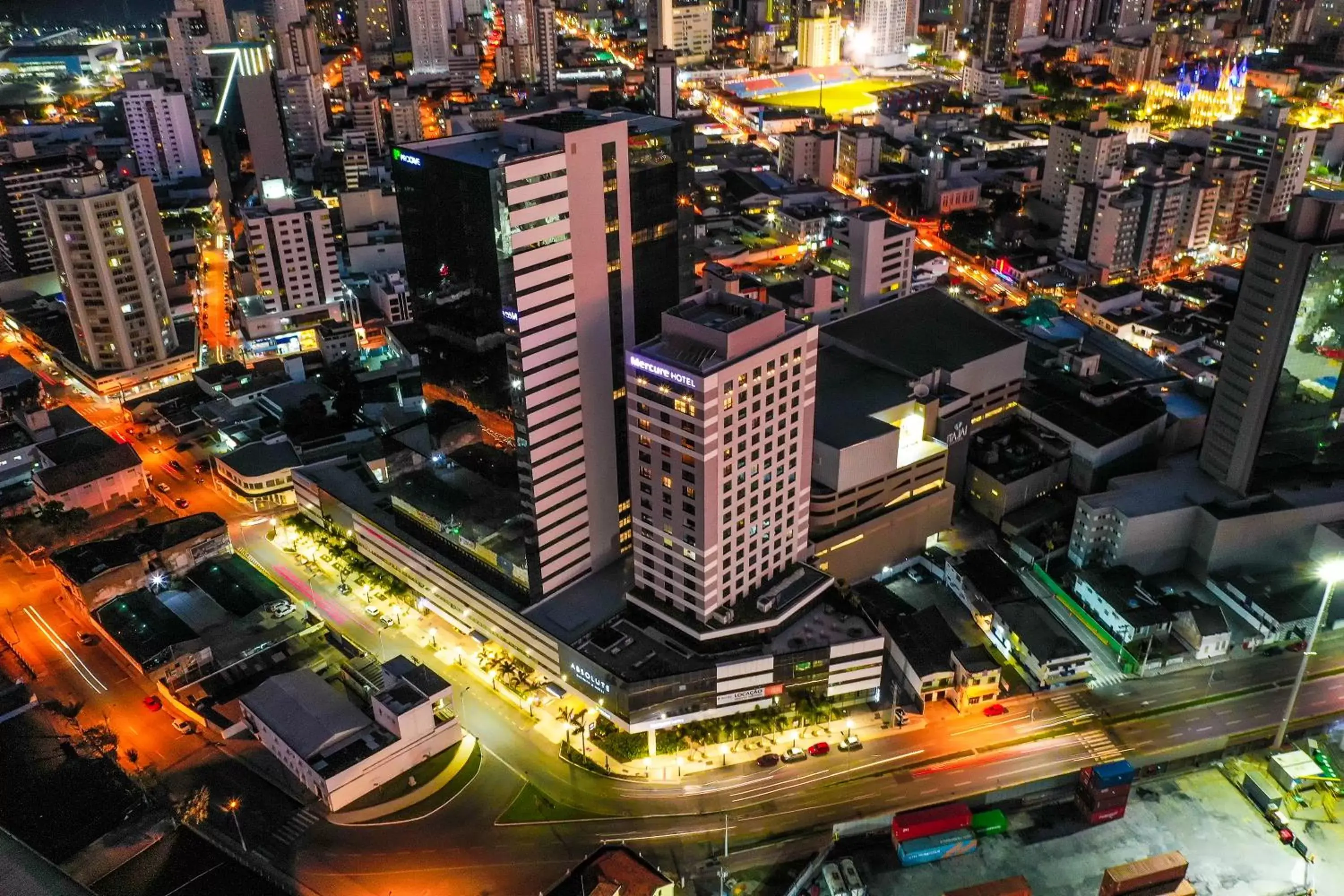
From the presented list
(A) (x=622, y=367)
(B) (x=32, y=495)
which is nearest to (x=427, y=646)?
(A) (x=622, y=367)

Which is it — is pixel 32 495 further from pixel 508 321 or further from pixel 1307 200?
pixel 1307 200

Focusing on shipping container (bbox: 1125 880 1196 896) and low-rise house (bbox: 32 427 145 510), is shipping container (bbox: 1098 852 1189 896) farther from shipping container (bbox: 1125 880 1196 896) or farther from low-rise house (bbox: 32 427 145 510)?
low-rise house (bbox: 32 427 145 510)

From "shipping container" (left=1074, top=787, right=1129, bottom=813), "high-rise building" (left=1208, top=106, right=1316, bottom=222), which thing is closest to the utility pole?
"shipping container" (left=1074, top=787, right=1129, bottom=813)

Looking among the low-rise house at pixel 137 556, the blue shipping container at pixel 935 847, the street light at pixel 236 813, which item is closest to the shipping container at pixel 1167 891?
the blue shipping container at pixel 935 847

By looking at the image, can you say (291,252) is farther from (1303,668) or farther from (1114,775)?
(1303,668)

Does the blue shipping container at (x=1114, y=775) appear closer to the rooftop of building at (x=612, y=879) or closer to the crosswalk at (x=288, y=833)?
the rooftop of building at (x=612, y=879)

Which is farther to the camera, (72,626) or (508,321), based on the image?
(72,626)

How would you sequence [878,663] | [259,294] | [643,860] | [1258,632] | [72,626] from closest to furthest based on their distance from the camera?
[643,860]
[878,663]
[1258,632]
[72,626]
[259,294]
